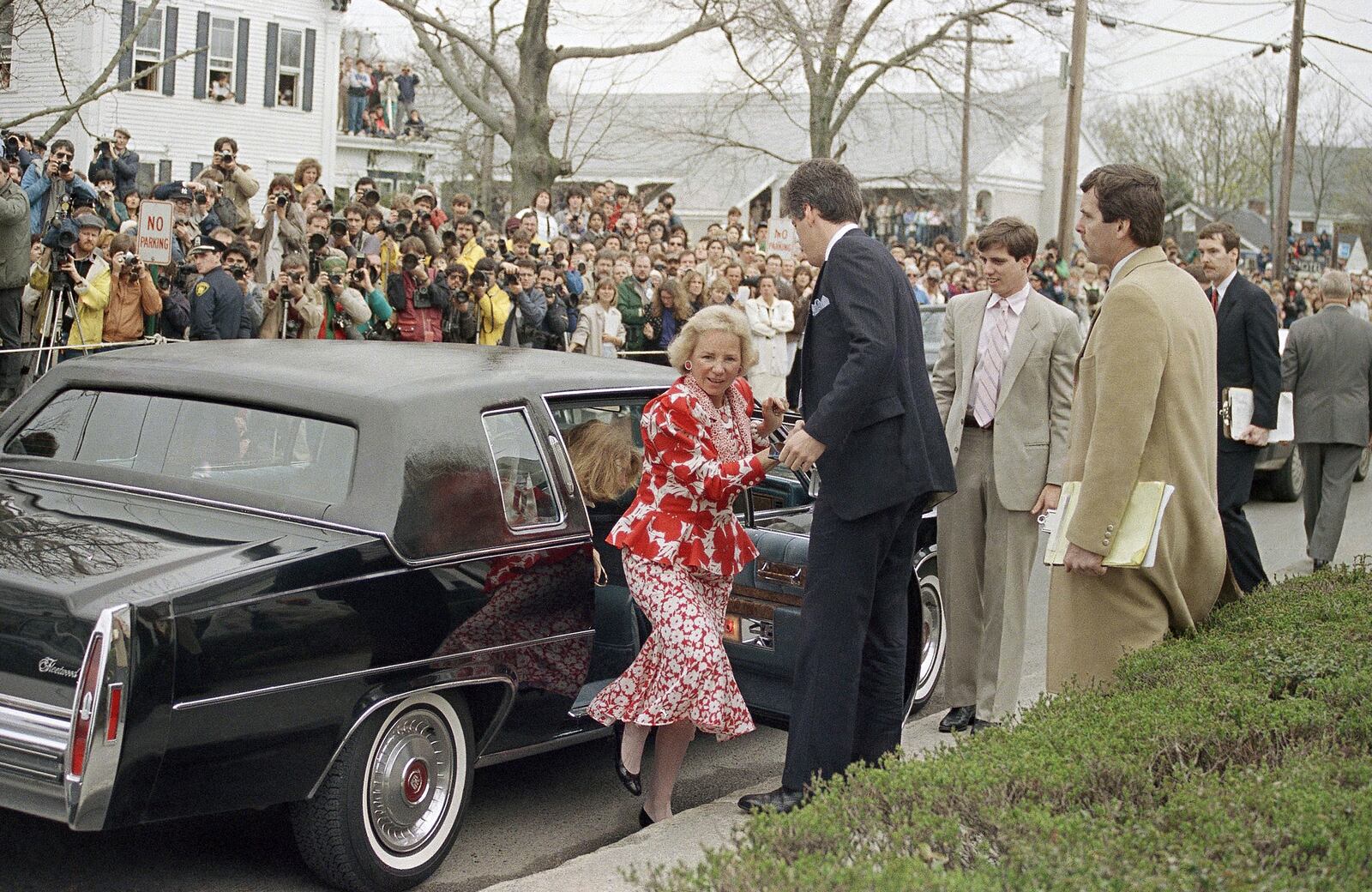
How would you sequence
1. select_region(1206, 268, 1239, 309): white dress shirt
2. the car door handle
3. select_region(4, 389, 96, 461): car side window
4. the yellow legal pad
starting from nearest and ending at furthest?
1. the yellow legal pad
2. select_region(4, 389, 96, 461): car side window
3. the car door handle
4. select_region(1206, 268, 1239, 309): white dress shirt

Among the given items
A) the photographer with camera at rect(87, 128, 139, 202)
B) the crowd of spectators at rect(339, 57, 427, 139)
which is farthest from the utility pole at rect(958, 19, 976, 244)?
the photographer with camera at rect(87, 128, 139, 202)

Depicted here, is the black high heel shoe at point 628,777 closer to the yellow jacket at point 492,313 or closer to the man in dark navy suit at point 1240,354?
the man in dark navy suit at point 1240,354

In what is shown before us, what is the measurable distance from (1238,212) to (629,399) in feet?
263

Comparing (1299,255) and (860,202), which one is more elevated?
(1299,255)

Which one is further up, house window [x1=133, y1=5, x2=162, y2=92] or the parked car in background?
house window [x1=133, y1=5, x2=162, y2=92]

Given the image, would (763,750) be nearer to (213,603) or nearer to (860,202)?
(860,202)

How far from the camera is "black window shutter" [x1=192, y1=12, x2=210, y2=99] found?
33.9 m

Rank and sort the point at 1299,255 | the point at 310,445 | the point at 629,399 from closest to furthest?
the point at 310,445 → the point at 629,399 → the point at 1299,255

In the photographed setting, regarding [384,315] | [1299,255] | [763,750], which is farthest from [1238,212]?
[763,750]

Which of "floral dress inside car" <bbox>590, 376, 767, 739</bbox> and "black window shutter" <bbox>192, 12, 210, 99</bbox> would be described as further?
"black window shutter" <bbox>192, 12, 210, 99</bbox>

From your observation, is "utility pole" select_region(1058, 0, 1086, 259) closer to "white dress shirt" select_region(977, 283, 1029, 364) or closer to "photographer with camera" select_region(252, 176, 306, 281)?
"photographer with camera" select_region(252, 176, 306, 281)

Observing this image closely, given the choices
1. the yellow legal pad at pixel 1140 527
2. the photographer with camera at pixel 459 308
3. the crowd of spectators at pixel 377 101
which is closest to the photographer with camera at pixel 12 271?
the photographer with camera at pixel 459 308

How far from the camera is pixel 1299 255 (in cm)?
6041

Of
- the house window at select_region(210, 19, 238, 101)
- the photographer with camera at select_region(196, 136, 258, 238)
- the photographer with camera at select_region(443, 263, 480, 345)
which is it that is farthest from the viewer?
the house window at select_region(210, 19, 238, 101)
